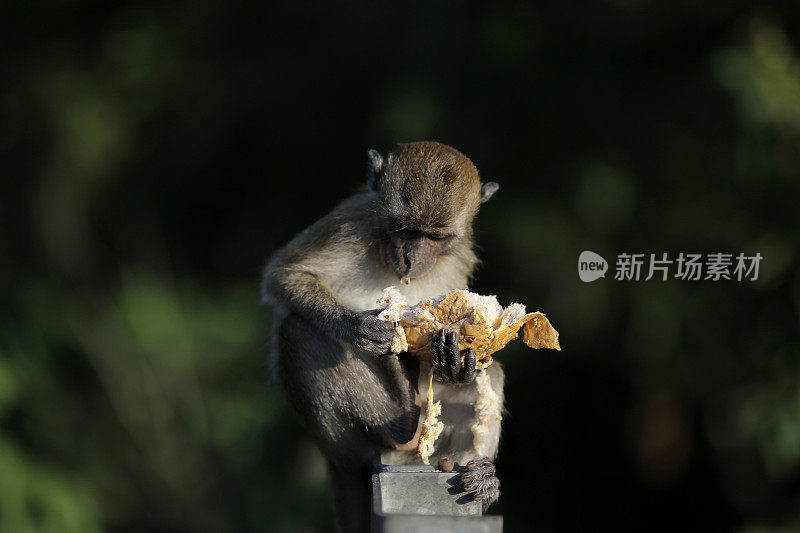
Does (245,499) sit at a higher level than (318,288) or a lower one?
lower

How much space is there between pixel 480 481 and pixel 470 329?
463 mm

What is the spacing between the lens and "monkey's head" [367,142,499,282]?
3.58m

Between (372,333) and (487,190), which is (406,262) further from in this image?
(487,190)

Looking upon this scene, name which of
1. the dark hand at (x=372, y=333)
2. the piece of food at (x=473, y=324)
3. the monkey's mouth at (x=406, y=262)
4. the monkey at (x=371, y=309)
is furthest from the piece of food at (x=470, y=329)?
the monkey's mouth at (x=406, y=262)

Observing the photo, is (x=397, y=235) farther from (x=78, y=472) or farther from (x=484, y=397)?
(x=78, y=472)

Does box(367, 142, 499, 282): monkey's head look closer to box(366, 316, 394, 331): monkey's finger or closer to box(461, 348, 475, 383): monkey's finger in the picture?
box(366, 316, 394, 331): monkey's finger

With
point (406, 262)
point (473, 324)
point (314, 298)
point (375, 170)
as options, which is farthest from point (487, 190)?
point (473, 324)

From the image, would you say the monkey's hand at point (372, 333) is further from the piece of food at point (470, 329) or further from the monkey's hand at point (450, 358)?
the monkey's hand at point (450, 358)

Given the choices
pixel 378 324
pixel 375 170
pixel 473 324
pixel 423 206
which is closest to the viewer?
pixel 473 324

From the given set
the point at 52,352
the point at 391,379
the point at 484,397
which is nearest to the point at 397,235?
the point at 391,379

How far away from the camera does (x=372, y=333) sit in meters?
3.35

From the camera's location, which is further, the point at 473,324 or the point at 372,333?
the point at 372,333

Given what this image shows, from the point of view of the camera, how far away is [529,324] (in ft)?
9.86

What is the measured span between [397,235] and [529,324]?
0.81m
